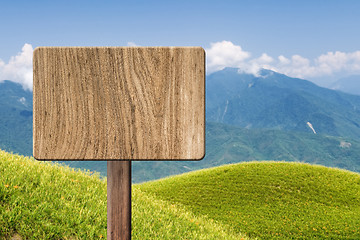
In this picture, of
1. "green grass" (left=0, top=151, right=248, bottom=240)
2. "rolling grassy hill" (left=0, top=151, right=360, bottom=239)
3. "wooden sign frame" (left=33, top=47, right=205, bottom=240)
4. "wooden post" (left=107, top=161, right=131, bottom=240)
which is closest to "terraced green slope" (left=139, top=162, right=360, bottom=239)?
"rolling grassy hill" (left=0, top=151, right=360, bottom=239)

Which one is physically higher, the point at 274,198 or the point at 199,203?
the point at 274,198

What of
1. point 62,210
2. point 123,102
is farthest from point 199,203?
point 123,102

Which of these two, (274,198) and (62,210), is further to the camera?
(274,198)

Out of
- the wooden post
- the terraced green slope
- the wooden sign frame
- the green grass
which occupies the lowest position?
the terraced green slope

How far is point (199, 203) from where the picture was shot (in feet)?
51.1

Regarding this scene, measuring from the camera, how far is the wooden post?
11.0 feet

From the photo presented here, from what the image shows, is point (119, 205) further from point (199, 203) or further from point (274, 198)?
point (274, 198)

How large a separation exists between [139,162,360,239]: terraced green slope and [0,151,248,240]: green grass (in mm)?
5116

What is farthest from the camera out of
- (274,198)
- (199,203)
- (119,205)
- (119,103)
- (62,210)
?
(274,198)

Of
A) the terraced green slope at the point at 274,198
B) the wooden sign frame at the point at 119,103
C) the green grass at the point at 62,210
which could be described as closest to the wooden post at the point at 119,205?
the wooden sign frame at the point at 119,103

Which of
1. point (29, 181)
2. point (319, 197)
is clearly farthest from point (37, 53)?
point (319, 197)

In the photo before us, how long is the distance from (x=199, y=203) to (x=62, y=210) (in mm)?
9850

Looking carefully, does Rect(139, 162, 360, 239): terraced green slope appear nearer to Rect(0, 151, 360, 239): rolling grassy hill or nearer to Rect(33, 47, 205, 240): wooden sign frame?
Rect(0, 151, 360, 239): rolling grassy hill

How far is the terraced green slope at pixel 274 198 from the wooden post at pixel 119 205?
10109 mm
